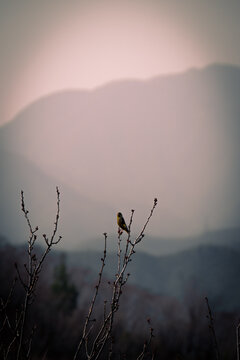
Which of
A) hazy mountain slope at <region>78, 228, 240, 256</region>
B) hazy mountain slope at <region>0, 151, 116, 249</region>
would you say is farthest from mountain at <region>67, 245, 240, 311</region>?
hazy mountain slope at <region>0, 151, 116, 249</region>

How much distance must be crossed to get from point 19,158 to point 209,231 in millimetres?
95366

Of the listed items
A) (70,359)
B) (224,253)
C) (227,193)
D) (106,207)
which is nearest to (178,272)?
(224,253)

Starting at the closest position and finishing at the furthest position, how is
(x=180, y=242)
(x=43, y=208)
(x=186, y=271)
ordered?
(x=186, y=271) < (x=180, y=242) < (x=43, y=208)

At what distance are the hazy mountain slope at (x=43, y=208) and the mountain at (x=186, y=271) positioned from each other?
20.5 m

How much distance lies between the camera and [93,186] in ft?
567

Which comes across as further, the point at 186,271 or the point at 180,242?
the point at 180,242

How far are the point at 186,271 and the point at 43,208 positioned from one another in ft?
190

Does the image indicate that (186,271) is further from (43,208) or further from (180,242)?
(43,208)

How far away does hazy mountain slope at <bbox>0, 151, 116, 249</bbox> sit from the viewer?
127 metres

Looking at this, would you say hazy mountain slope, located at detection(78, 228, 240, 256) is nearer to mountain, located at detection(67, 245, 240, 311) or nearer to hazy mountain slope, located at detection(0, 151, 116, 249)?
mountain, located at detection(67, 245, 240, 311)

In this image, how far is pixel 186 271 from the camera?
105m

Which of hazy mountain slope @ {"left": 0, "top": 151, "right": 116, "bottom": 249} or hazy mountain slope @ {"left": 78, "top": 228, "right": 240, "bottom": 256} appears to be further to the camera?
hazy mountain slope @ {"left": 0, "top": 151, "right": 116, "bottom": 249}

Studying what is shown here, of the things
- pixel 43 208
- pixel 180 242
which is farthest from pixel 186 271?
pixel 43 208

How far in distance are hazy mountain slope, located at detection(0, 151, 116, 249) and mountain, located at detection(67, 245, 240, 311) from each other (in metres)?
20.5
